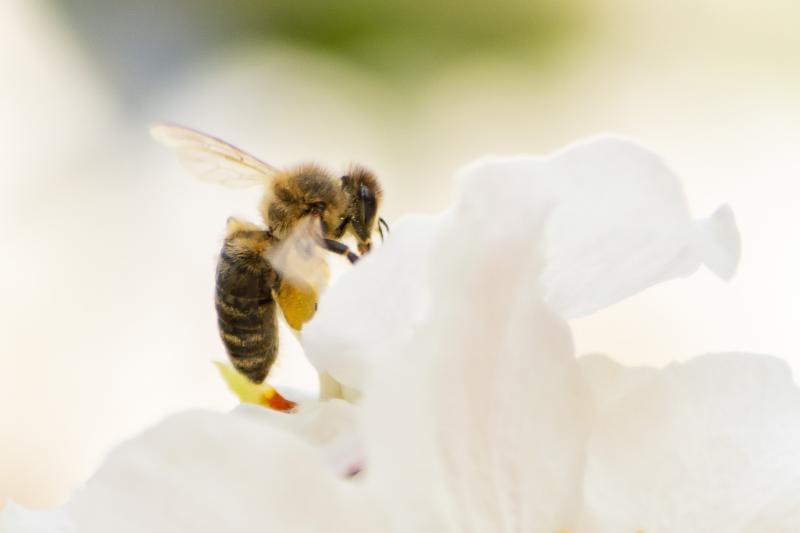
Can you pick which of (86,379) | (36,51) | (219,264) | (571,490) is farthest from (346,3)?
(571,490)

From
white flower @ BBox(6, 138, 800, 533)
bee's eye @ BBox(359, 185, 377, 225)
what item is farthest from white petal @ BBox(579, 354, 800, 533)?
bee's eye @ BBox(359, 185, 377, 225)

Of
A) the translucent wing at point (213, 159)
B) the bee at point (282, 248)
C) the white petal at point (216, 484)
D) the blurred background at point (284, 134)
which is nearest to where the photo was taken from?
the white petal at point (216, 484)

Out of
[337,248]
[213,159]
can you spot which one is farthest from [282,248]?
[213,159]

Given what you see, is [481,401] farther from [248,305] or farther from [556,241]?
[248,305]

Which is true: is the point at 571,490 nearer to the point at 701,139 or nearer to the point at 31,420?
the point at 31,420

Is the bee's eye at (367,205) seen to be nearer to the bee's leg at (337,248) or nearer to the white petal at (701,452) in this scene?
the bee's leg at (337,248)

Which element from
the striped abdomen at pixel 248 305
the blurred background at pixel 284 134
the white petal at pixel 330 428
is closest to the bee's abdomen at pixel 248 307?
the striped abdomen at pixel 248 305

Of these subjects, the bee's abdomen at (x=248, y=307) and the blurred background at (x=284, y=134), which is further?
the blurred background at (x=284, y=134)
